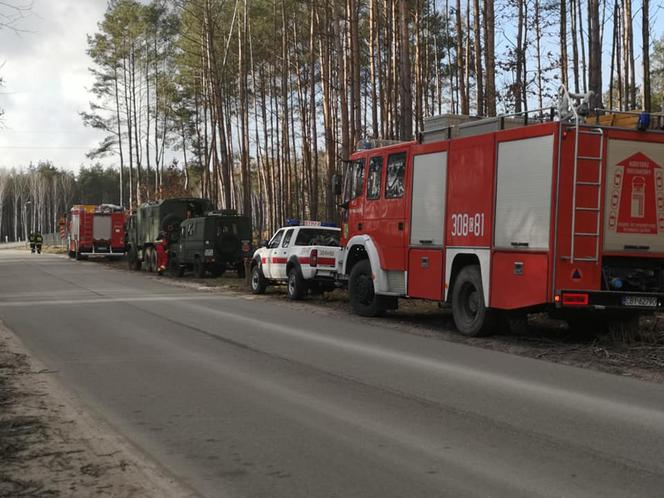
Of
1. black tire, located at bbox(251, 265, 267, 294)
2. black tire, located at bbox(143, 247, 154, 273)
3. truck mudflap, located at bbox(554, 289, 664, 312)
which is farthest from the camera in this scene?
black tire, located at bbox(143, 247, 154, 273)

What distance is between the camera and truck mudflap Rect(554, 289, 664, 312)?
36.3 feet

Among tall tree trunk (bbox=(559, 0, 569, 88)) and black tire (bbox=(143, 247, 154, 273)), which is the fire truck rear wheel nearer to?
black tire (bbox=(143, 247, 154, 273))

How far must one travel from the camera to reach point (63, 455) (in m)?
5.65

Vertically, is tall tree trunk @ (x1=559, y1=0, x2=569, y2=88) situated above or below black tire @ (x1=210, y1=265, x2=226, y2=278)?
above

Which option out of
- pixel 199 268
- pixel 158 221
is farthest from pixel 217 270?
pixel 158 221

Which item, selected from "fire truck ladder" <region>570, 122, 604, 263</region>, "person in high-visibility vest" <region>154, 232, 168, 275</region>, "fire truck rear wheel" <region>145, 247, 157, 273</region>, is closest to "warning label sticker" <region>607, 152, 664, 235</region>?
"fire truck ladder" <region>570, 122, 604, 263</region>

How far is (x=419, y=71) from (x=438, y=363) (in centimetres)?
2362

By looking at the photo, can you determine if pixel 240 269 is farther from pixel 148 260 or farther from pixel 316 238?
pixel 316 238

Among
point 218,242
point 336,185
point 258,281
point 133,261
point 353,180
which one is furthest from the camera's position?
point 133,261

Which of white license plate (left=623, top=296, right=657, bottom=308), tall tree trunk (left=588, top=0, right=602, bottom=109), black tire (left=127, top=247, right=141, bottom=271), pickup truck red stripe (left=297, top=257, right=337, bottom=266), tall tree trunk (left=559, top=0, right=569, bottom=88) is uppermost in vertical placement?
tall tree trunk (left=559, top=0, right=569, bottom=88)

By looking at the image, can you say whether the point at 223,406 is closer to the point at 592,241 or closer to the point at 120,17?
the point at 592,241

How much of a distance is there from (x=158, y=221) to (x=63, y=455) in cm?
2797

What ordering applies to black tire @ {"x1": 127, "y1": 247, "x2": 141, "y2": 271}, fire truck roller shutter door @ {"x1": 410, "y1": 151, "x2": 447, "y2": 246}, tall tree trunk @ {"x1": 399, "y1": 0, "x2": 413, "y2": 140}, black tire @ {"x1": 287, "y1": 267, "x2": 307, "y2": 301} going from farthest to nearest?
black tire @ {"x1": 127, "y1": 247, "x2": 141, "y2": 271}, tall tree trunk @ {"x1": 399, "y1": 0, "x2": 413, "y2": 140}, black tire @ {"x1": 287, "y1": 267, "x2": 307, "y2": 301}, fire truck roller shutter door @ {"x1": 410, "y1": 151, "x2": 447, "y2": 246}

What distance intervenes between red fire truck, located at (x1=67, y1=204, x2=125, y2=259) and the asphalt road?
116 ft
